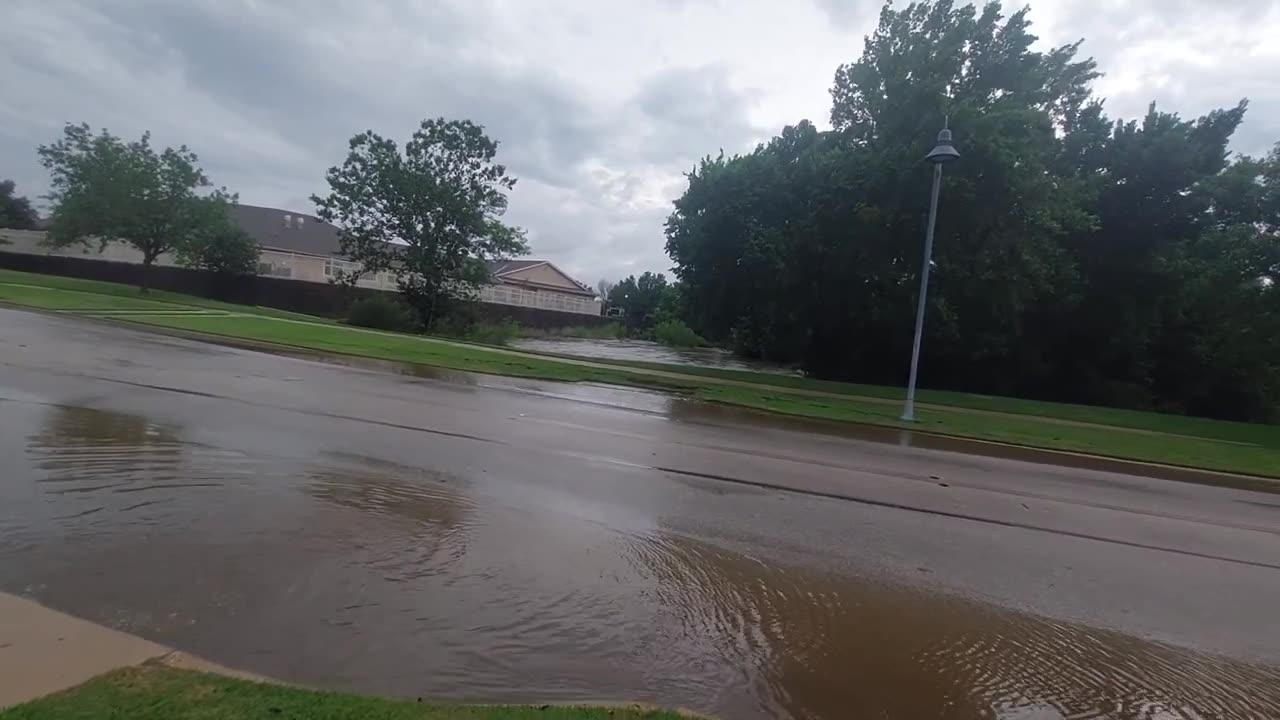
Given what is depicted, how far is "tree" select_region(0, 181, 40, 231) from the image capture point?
59500 millimetres

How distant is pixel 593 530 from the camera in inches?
242

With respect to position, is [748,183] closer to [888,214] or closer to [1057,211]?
[888,214]

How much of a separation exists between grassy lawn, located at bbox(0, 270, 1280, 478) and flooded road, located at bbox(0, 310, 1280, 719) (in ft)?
16.3

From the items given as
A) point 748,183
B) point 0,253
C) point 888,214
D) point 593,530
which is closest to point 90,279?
point 0,253

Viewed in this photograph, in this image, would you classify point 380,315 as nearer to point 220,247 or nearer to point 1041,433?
point 220,247

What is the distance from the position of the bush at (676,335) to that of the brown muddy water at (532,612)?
56.3 m

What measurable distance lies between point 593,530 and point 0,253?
198ft

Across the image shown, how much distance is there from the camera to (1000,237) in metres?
22.5

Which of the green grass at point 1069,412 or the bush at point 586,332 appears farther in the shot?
A: the bush at point 586,332

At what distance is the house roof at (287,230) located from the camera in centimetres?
5231

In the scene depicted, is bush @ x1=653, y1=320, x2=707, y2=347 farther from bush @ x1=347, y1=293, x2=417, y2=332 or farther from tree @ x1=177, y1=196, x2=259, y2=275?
tree @ x1=177, y1=196, x2=259, y2=275

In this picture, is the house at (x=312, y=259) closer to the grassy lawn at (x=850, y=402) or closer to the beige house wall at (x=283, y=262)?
the beige house wall at (x=283, y=262)

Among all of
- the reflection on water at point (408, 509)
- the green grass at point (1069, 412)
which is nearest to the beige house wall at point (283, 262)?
the green grass at point (1069, 412)

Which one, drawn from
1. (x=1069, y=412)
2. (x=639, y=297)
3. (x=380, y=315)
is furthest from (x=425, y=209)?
(x=639, y=297)
